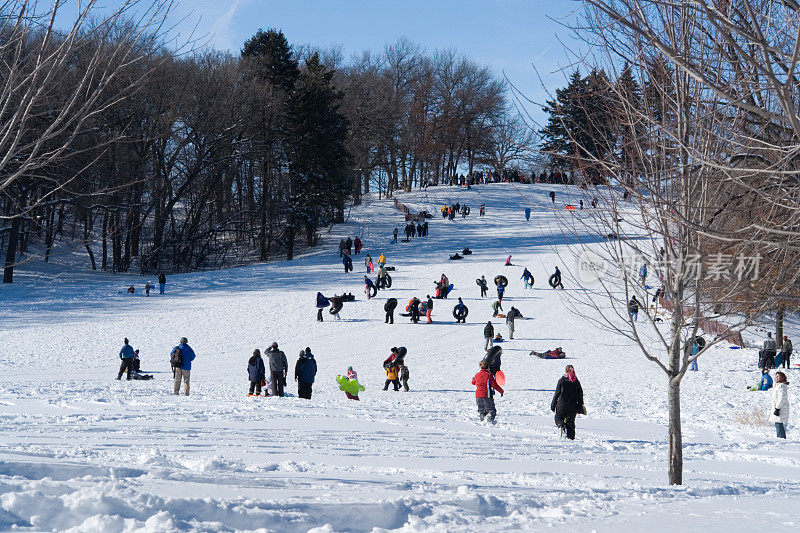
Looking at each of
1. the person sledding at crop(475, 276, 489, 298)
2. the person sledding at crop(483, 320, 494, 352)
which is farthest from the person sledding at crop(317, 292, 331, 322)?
the person sledding at crop(475, 276, 489, 298)

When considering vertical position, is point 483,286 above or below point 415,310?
above

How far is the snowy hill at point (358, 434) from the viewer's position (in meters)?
4.93

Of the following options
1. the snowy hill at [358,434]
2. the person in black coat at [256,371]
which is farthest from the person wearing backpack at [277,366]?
the snowy hill at [358,434]

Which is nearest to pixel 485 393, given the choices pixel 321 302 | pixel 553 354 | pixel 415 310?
pixel 553 354

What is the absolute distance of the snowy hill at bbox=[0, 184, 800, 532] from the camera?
493cm

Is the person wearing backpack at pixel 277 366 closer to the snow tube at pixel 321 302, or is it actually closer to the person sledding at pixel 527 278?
the snow tube at pixel 321 302

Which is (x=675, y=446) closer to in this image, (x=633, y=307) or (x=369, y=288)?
(x=633, y=307)

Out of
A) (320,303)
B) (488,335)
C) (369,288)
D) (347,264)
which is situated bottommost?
(488,335)

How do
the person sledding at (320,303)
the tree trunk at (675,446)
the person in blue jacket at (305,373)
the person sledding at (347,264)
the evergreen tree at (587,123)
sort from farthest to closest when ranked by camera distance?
the person sledding at (347,264)
the person sledding at (320,303)
the person in blue jacket at (305,373)
the tree trunk at (675,446)
the evergreen tree at (587,123)

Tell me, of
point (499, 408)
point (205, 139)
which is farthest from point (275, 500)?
point (205, 139)

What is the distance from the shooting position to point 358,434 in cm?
932

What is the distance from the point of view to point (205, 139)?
1693 inches

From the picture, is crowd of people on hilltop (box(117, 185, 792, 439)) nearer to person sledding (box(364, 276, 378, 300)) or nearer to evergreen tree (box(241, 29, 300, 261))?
person sledding (box(364, 276, 378, 300))

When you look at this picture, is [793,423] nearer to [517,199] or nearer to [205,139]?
[205,139]
